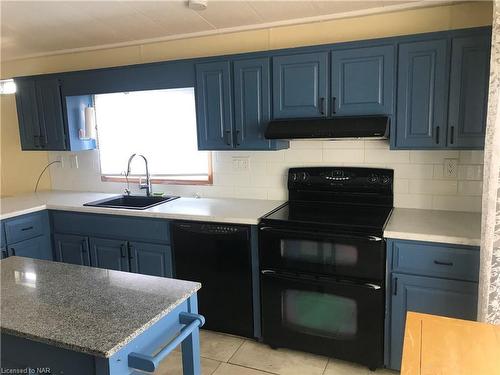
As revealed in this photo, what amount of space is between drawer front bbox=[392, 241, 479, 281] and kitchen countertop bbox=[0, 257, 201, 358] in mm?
1306

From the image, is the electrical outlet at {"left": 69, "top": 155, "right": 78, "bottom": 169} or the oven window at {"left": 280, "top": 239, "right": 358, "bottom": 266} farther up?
the electrical outlet at {"left": 69, "top": 155, "right": 78, "bottom": 169}

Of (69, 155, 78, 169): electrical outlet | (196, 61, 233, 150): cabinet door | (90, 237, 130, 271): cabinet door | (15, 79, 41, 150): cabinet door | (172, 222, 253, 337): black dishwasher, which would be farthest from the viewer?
(69, 155, 78, 169): electrical outlet

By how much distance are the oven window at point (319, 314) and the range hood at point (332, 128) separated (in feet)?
3.38

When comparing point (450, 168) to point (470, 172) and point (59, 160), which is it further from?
point (59, 160)

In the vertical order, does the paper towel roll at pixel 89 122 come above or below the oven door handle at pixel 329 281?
above

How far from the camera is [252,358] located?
2.63 m

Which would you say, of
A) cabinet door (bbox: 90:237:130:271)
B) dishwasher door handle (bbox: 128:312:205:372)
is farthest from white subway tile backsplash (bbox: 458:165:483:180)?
cabinet door (bbox: 90:237:130:271)

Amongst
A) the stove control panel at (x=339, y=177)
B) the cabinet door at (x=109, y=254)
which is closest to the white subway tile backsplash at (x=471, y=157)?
the stove control panel at (x=339, y=177)

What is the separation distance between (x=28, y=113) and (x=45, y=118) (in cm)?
→ 22

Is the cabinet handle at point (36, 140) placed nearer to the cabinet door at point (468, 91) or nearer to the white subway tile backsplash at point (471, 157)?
the cabinet door at point (468, 91)

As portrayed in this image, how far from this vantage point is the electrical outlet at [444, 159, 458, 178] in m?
2.63

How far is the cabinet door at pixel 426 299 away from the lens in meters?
2.18

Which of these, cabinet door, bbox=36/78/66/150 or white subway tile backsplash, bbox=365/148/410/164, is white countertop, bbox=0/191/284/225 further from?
white subway tile backsplash, bbox=365/148/410/164

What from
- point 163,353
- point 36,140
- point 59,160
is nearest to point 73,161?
point 59,160
